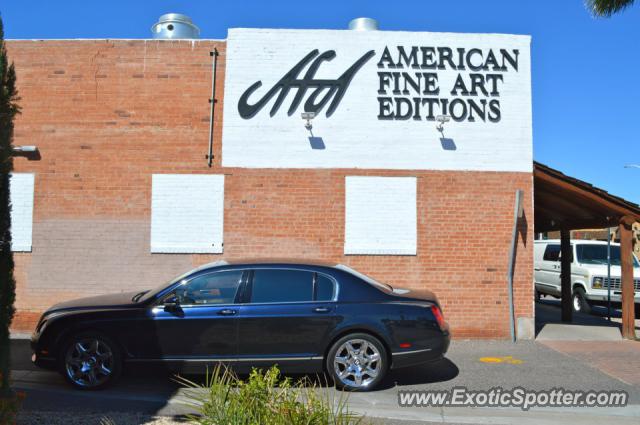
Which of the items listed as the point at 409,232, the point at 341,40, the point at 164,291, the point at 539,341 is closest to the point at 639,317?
the point at 539,341

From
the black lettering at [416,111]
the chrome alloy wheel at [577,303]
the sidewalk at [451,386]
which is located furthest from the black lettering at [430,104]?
the chrome alloy wheel at [577,303]

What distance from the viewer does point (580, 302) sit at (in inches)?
626

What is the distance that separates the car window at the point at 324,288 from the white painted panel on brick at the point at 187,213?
3937 millimetres

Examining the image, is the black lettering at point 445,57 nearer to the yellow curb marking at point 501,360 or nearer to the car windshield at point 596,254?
the yellow curb marking at point 501,360

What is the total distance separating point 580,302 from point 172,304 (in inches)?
510

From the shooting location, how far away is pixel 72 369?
22.2ft

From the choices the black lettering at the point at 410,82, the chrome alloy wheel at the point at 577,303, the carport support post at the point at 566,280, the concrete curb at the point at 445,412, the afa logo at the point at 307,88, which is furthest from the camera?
the chrome alloy wheel at the point at 577,303

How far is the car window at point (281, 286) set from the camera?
6945mm

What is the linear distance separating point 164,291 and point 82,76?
6.00 meters

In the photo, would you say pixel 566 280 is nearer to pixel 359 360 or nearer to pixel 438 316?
pixel 438 316

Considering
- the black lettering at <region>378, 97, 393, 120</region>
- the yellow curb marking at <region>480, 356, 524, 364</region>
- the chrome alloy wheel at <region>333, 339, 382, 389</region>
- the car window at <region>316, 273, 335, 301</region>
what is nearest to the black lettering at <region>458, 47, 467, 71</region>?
the black lettering at <region>378, 97, 393, 120</region>

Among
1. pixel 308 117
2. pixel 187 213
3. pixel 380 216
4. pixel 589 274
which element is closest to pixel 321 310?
pixel 380 216

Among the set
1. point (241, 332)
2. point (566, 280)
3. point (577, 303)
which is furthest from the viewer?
point (577, 303)

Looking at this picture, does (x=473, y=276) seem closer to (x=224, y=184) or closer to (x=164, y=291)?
(x=224, y=184)
